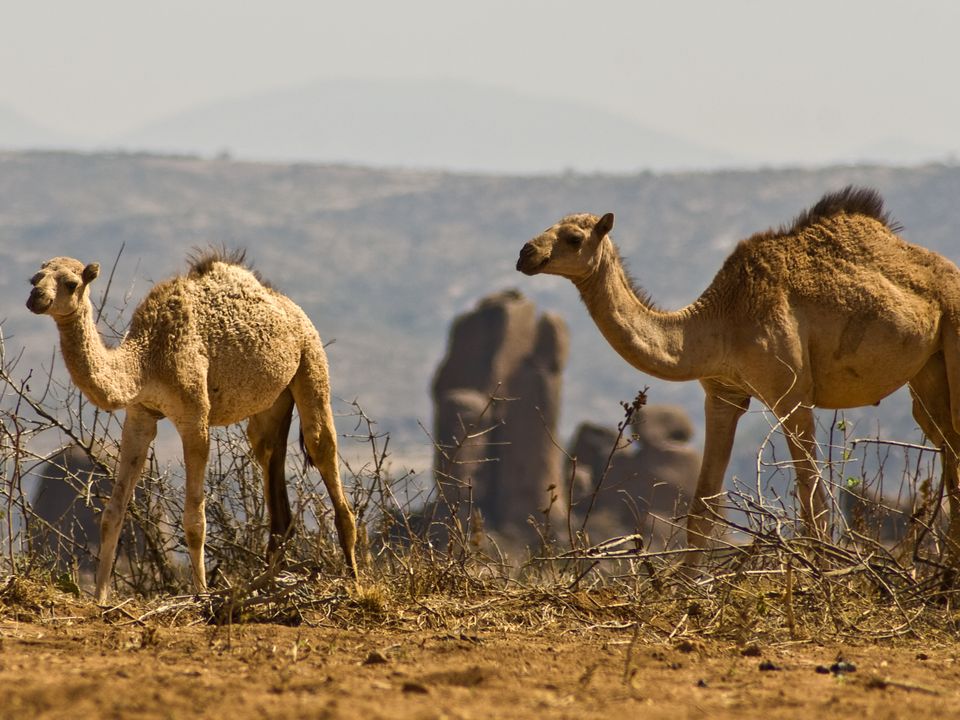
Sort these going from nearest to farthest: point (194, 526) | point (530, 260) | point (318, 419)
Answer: point (194, 526)
point (530, 260)
point (318, 419)

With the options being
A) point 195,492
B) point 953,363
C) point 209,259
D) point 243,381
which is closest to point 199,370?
point 243,381

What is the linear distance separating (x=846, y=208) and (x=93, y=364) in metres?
5.03

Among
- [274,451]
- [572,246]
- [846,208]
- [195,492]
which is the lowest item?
[195,492]

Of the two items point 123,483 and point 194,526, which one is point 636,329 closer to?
point 194,526

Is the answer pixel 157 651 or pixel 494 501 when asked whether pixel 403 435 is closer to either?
pixel 494 501

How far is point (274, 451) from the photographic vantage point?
28.8ft

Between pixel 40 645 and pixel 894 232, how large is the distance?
6.11 meters

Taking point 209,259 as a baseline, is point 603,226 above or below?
above

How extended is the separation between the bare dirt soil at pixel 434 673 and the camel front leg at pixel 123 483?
0.81ft

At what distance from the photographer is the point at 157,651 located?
6371 millimetres

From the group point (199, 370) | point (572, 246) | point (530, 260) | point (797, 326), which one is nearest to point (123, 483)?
point (199, 370)

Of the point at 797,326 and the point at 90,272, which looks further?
the point at 797,326

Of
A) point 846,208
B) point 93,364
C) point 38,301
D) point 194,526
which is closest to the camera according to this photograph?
point 38,301

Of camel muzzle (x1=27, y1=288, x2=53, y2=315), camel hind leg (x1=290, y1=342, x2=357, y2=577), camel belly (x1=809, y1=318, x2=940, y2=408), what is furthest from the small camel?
camel muzzle (x1=27, y1=288, x2=53, y2=315)
